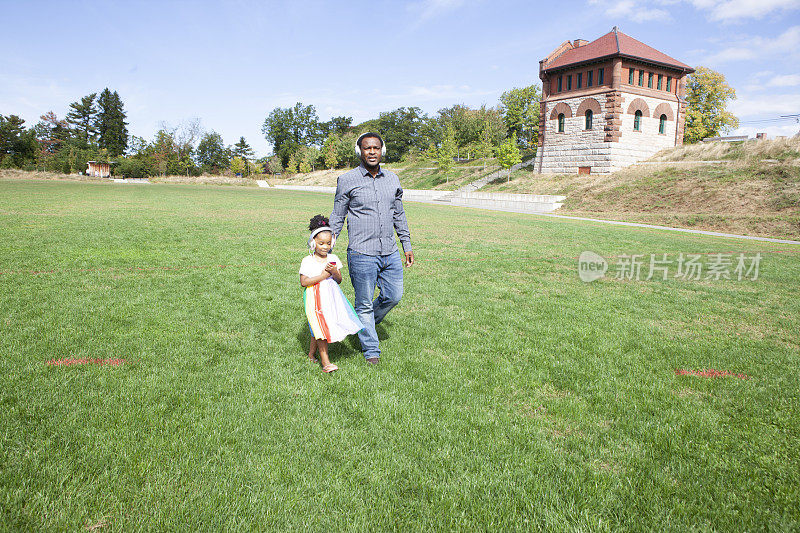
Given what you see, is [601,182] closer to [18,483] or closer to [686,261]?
[686,261]

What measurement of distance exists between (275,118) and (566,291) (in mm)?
119931

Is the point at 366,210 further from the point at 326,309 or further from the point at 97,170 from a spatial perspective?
the point at 97,170

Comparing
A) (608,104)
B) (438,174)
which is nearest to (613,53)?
(608,104)

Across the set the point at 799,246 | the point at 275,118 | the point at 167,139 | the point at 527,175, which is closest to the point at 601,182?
the point at 527,175

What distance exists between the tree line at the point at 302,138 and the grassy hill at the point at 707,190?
567 inches

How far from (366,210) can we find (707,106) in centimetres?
7020

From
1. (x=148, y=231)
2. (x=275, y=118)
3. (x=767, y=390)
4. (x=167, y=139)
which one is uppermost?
(x=275, y=118)

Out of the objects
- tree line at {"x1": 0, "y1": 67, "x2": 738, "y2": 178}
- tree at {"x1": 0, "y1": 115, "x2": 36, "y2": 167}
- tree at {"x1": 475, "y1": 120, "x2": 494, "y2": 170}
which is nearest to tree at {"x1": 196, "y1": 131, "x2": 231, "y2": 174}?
tree line at {"x1": 0, "y1": 67, "x2": 738, "y2": 178}

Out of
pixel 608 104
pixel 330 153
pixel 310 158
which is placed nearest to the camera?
pixel 608 104

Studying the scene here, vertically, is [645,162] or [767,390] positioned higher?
[645,162]

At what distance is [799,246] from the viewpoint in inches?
661

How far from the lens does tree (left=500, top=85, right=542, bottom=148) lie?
2608 inches

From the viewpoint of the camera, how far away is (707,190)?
2684cm

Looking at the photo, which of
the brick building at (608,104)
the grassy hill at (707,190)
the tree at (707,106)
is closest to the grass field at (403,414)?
the grassy hill at (707,190)
